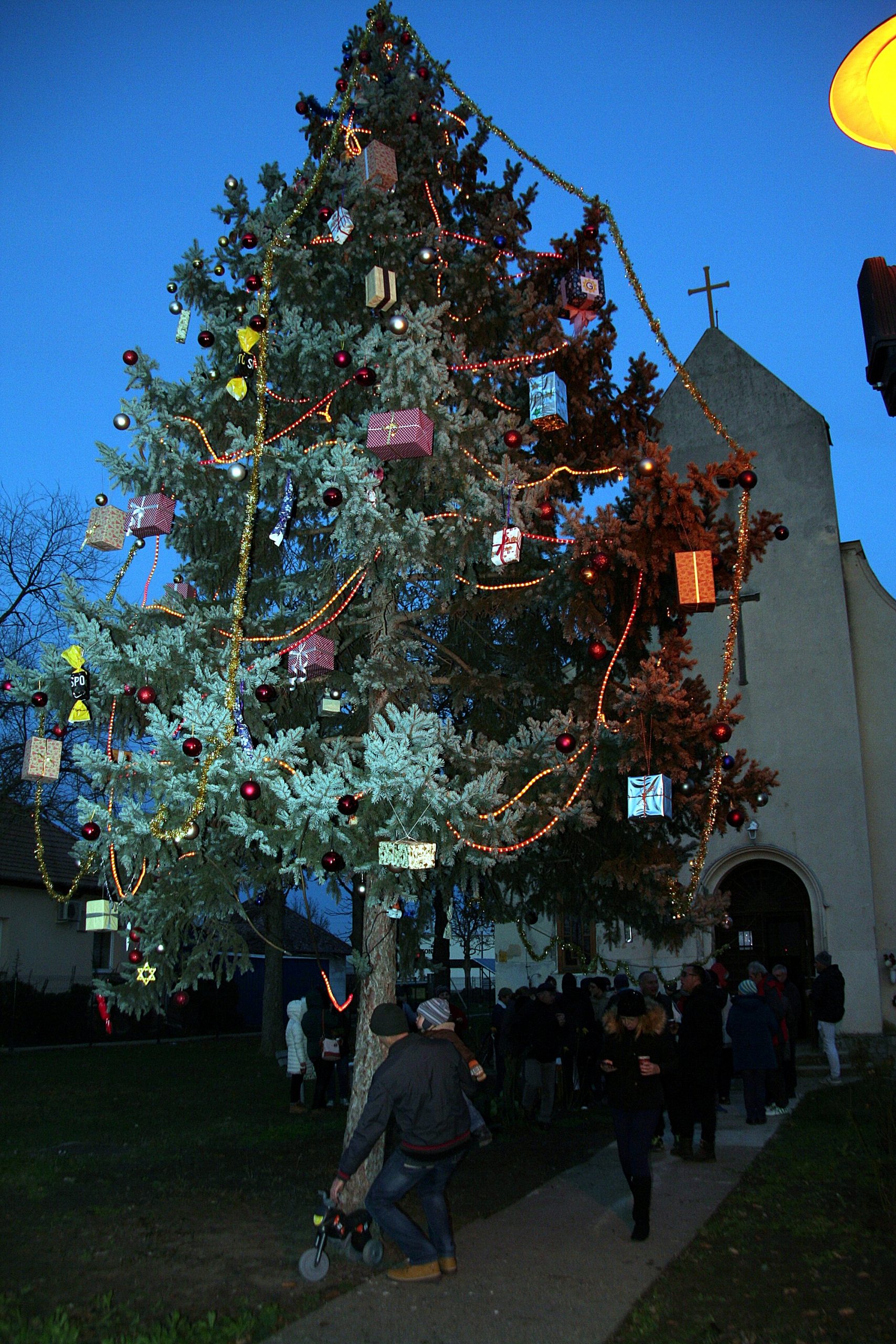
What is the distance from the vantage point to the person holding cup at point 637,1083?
22.3 ft

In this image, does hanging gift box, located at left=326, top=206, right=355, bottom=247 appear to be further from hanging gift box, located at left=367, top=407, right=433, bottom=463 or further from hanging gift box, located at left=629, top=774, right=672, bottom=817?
hanging gift box, located at left=629, top=774, right=672, bottom=817

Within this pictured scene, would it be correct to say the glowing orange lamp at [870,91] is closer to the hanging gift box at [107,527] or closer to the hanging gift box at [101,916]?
the hanging gift box at [107,527]

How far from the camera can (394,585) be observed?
29.8ft

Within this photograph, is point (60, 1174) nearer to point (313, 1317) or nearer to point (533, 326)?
point (313, 1317)

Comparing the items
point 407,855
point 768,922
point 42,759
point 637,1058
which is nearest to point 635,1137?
point 637,1058

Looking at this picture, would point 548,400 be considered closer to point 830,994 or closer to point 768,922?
point 830,994

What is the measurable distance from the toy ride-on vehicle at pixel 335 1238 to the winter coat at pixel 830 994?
9071mm

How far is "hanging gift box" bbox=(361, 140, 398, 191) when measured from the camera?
349 inches

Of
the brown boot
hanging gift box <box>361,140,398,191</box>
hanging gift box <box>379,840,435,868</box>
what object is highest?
hanging gift box <box>361,140,398,191</box>

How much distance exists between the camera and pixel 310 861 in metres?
6.93

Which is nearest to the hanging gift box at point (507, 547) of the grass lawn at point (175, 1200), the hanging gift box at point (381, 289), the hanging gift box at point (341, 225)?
the hanging gift box at point (381, 289)

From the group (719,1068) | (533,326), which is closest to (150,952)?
(533,326)

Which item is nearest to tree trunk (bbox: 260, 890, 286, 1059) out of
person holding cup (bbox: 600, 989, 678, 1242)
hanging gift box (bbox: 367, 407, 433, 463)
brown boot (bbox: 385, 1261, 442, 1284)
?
person holding cup (bbox: 600, 989, 678, 1242)

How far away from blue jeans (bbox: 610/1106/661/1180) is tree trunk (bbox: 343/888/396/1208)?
1926 mm
